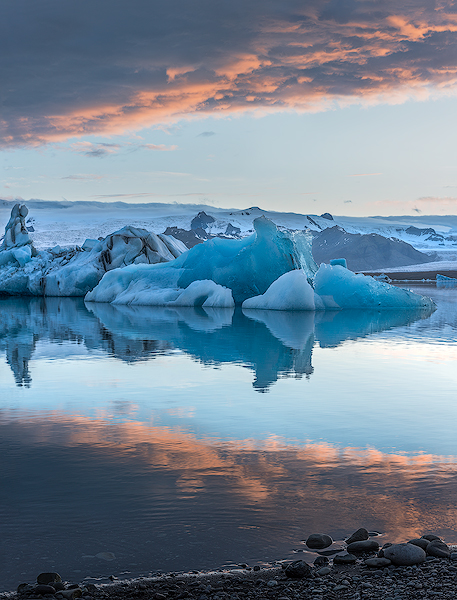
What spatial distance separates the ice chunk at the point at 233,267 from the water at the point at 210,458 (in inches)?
489

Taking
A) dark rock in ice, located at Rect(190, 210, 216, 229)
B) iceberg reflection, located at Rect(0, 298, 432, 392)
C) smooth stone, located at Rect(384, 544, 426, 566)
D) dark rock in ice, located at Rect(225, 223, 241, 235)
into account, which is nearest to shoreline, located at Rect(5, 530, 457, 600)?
smooth stone, located at Rect(384, 544, 426, 566)

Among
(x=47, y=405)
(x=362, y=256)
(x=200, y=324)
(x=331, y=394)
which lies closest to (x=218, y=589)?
(x=47, y=405)

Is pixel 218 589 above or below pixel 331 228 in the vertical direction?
below

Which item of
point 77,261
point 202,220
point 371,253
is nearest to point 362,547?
point 77,261

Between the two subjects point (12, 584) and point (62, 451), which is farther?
point (62, 451)

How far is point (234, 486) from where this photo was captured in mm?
3422

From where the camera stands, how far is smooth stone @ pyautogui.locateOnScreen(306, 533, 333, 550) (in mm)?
2727

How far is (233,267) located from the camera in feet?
69.9

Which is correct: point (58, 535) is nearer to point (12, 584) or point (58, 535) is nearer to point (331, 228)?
point (12, 584)

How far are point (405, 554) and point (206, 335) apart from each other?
9.67m

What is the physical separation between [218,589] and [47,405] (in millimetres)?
3691

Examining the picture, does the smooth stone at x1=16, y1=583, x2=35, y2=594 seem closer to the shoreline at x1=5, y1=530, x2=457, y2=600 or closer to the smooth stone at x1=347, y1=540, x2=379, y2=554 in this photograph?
the shoreline at x1=5, y1=530, x2=457, y2=600

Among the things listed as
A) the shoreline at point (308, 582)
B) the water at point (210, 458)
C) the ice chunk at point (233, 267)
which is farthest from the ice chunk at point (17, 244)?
the shoreline at point (308, 582)

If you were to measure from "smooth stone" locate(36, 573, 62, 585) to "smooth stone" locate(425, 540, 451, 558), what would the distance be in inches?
60.6
